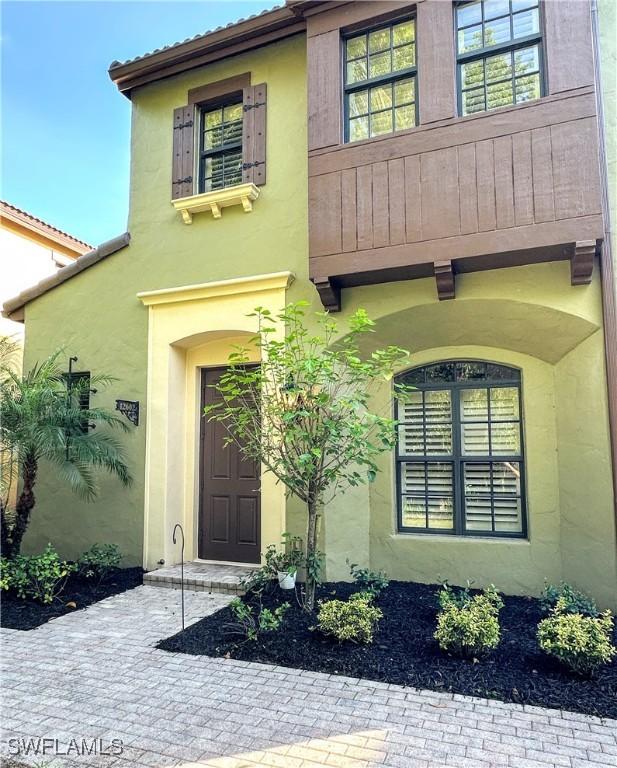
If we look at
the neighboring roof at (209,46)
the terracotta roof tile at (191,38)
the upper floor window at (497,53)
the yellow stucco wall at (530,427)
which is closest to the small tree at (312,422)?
the yellow stucco wall at (530,427)

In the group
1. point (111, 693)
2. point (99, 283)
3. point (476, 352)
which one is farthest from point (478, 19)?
point (111, 693)

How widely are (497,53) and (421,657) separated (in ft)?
19.4

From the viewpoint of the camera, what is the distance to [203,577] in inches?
246

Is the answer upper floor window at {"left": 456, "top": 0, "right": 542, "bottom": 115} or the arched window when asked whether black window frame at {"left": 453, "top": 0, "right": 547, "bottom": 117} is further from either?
the arched window

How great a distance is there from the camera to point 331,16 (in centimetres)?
618

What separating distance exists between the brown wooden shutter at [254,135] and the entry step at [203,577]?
489cm

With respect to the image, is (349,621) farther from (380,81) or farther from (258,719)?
(380,81)

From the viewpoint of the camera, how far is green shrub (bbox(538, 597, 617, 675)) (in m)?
3.71

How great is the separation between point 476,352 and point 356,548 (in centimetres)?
268

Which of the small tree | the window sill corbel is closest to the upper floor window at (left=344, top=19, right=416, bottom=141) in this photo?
the window sill corbel

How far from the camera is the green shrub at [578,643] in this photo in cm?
371

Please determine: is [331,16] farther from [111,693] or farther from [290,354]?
[111,693]

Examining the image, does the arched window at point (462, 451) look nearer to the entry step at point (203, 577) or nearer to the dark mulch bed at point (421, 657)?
the dark mulch bed at point (421, 657)

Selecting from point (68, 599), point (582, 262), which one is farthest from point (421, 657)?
point (68, 599)
